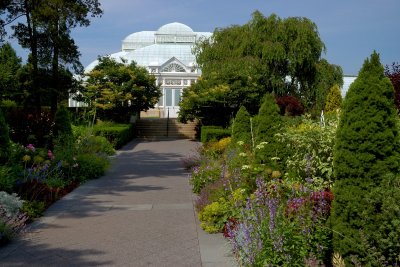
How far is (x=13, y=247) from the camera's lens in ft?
17.8

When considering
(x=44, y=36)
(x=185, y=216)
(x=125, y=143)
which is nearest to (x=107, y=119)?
(x=125, y=143)

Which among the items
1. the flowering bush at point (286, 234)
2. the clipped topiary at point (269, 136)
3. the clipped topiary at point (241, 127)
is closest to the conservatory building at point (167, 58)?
the clipped topiary at point (241, 127)

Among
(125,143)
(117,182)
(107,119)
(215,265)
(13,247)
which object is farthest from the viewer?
(107,119)

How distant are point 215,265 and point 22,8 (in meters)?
16.8

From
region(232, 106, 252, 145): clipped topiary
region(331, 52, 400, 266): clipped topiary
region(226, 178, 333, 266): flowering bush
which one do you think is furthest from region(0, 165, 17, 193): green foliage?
region(232, 106, 252, 145): clipped topiary

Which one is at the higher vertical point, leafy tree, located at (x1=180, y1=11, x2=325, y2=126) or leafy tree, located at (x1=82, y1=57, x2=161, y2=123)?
leafy tree, located at (x1=180, y1=11, x2=325, y2=126)

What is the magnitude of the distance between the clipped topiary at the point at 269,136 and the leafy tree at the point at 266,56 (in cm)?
1761

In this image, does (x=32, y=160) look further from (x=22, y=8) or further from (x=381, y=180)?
(x=22, y=8)

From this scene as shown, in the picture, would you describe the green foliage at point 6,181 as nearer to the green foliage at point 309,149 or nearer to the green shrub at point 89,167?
the green shrub at point 89,167

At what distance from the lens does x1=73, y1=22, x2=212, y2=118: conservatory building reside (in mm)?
39219

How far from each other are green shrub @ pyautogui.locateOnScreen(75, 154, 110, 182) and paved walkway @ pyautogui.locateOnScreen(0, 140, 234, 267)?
2.20 feet

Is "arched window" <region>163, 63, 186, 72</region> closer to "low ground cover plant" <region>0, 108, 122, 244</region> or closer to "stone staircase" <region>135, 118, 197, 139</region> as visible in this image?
"stone staircase" <region>135, 118, 197, 139</region>

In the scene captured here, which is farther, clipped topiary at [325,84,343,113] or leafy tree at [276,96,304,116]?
clipped topiary at [325,84,343,113]

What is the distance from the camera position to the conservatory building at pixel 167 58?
39219mm
